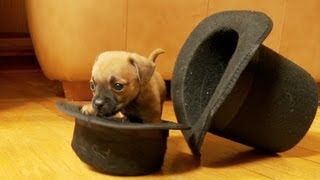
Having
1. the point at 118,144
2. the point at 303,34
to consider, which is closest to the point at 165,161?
the point at 118,144

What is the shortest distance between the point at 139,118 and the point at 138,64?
0.39ft

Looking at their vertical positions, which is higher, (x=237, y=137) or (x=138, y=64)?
(x=138, y=64)

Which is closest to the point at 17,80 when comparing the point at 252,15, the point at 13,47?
the point at 13,47

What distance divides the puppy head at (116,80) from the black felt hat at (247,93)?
0.47ft

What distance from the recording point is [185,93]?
1040 millimetres

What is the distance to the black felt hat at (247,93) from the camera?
94 centimetres

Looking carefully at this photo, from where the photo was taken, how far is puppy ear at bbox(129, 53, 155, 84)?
0.89 metres

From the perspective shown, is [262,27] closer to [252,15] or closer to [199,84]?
[252,15]

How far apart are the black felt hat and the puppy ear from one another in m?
0.13

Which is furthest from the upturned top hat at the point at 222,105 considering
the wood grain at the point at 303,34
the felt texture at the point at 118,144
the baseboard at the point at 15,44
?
the baseboard at the point at 15,44

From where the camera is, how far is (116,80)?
2.83 ft

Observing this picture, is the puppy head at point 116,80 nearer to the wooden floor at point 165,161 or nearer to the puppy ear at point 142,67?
the puppy ear at point 142,67

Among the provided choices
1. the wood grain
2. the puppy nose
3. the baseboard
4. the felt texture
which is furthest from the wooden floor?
the baseboard

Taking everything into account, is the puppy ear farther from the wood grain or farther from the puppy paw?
the wood grain
